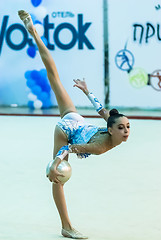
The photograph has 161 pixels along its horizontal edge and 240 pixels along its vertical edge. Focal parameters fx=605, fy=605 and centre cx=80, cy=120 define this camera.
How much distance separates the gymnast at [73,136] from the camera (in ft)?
14.3

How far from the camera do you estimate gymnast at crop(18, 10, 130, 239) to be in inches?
171

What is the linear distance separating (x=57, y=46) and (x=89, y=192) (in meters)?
5.55

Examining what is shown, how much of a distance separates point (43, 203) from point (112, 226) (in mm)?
909

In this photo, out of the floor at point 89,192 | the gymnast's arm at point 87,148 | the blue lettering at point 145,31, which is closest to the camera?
the gymnast's arm at point 87,148

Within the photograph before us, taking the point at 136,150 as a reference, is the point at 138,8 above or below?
above

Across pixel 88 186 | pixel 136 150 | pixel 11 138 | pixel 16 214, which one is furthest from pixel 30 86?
pixel 16 214

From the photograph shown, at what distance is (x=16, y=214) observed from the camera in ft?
17.3

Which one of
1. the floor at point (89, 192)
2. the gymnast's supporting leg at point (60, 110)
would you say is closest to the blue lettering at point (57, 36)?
the floor at point (89, 192)

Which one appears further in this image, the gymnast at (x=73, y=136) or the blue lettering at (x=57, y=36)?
the blue lettering at (x=57, y=36)

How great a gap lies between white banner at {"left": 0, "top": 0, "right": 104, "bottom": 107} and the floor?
7.95 ft

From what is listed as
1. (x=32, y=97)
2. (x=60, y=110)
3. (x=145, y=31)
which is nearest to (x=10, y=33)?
(x=32, y=97)

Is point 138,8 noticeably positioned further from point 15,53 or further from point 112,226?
point 112,226

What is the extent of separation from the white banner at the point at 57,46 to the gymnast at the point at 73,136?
582cm

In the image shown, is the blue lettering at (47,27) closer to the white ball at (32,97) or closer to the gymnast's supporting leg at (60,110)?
the white ball at (32,97)
